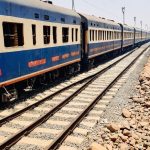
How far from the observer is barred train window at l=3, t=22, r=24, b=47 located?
31.9ft

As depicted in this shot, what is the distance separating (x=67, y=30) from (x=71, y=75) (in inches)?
149

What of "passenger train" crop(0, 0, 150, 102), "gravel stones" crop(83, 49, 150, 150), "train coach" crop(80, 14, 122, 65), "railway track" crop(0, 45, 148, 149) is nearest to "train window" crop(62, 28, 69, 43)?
"passenger train" crop(0, 0, 150, 102)

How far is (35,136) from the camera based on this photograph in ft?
25.5

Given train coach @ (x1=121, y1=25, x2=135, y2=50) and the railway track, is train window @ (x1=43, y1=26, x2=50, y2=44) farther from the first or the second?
train coach @ (x1=121, y1=25, x2=135, y2=50)

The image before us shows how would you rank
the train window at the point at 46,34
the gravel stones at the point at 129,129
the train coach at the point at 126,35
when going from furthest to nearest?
the train coach at the point at 126,35
the train window at the point at 46,34
the gravel stones at the point at 129,129

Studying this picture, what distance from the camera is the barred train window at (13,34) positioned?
9.73 metres

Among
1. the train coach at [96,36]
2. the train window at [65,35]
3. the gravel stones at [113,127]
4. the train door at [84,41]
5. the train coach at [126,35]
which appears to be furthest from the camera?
the train coach at [126,35]

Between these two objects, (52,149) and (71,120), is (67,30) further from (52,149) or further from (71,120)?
(52,149)

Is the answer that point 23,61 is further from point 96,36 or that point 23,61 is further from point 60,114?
point 96,36

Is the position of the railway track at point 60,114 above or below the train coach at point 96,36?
below

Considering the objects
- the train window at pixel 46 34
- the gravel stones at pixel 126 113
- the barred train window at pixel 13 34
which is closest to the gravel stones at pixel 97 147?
the gravel stones at pixel 126 113

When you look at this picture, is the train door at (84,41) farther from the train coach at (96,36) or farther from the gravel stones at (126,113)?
the gravel stones at (126,113)

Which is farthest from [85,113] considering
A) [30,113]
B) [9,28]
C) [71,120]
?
[9,28]

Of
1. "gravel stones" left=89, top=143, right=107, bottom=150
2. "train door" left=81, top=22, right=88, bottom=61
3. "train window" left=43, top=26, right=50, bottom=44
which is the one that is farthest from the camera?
"train door" left=81, top=22, right=88, bottom=61
